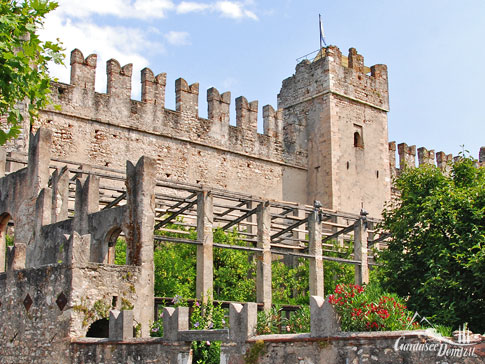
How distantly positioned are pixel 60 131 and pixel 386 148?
13093 mm

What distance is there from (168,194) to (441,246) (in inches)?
A: 430

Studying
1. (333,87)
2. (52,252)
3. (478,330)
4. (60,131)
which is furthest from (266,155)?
(478,330)

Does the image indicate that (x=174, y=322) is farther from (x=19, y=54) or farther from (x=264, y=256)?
(x=264, y=256)

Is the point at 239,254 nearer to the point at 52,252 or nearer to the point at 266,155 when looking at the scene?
the point at 266,155

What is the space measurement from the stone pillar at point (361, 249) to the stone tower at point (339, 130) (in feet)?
13.0

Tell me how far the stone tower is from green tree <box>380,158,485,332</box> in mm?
11901

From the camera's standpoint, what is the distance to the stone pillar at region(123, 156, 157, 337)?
13586 millimetres

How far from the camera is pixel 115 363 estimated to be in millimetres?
11156

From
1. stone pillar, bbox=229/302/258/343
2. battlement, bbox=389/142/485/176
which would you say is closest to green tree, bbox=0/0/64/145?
stone pillar, bbox=229/302/258/343

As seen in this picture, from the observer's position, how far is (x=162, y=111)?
23.6 metres

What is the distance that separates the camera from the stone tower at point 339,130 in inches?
1053

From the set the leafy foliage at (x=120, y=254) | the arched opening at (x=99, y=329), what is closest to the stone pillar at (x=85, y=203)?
the arched opening at (x=99, y=329)

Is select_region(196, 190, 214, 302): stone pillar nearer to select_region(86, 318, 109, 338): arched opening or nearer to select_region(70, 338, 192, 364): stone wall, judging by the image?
select_region(86, 318, 109, 338): arched opening

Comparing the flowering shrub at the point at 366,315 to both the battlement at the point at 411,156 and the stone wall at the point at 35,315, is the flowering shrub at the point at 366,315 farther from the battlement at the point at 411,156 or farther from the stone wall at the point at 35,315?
the battlement at the point at 411,156
